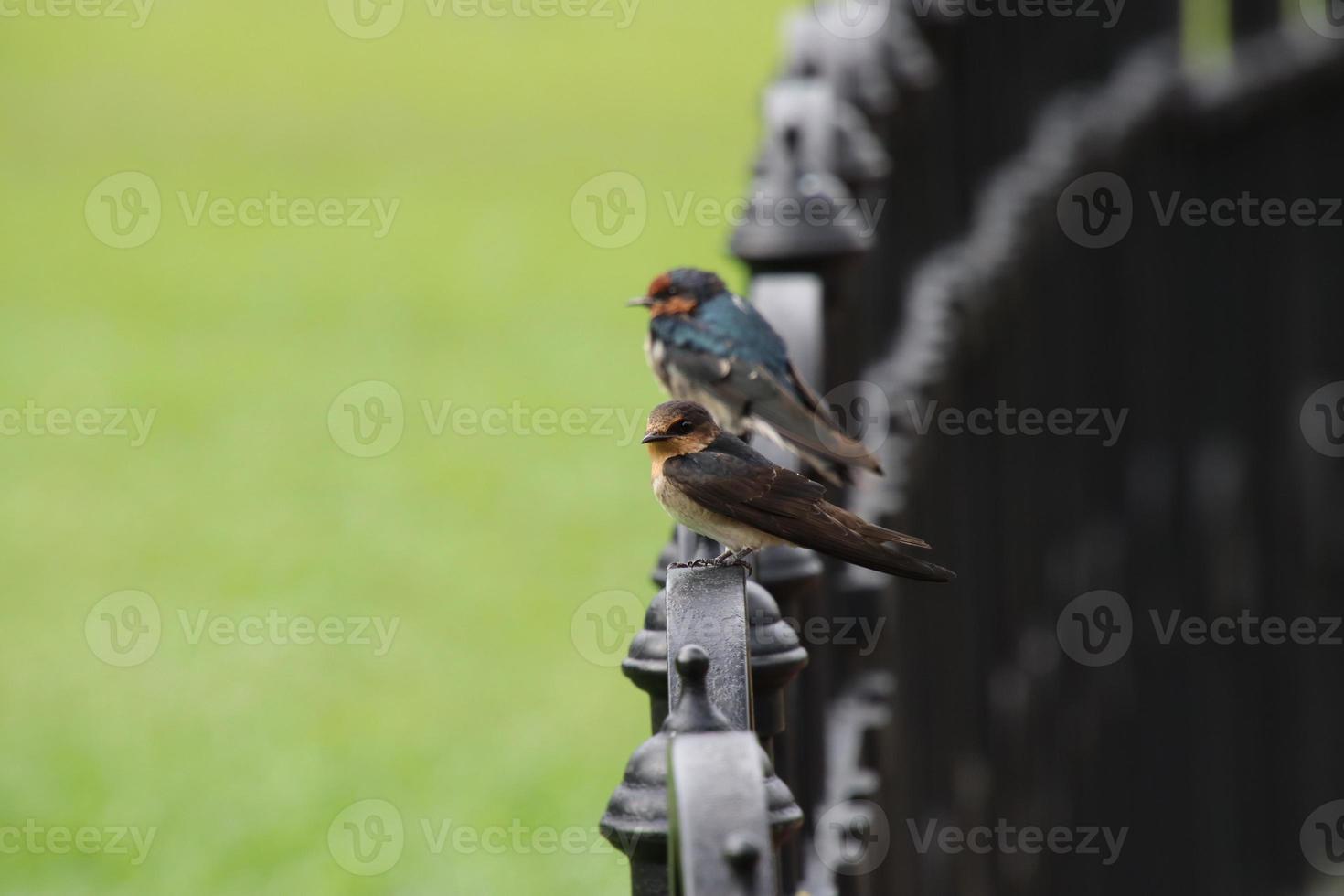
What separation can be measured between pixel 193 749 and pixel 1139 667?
356cm

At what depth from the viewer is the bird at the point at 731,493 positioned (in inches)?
87.7

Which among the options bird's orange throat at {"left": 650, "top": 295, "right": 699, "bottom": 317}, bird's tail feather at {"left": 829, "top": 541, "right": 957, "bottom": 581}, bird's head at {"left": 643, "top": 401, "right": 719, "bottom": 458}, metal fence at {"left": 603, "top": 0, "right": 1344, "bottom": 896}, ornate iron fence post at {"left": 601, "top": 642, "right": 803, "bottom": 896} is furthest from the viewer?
bird's orange throat at {"left": 650, "top": 295, "right": 699, "bottom": 317}

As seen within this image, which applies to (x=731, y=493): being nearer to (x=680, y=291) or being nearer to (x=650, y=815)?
(x=650, y=815)

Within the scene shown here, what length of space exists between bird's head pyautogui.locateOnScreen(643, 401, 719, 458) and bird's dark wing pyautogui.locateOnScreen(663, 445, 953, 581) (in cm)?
2

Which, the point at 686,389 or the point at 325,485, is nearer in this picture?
the point at 686,389

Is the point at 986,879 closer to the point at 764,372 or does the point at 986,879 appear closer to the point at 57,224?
the point at 764,372

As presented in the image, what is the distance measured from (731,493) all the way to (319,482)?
354 inches

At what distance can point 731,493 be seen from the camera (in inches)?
90.9

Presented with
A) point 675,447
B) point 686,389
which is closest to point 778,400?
point 686,389

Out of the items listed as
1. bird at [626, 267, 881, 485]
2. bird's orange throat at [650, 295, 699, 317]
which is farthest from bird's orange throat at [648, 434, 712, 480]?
bird's orange throat at [650, 295, 699, 317]

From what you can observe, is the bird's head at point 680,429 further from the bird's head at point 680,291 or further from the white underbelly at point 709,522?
the bird's head at point 680,291

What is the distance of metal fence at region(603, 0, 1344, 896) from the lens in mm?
2906

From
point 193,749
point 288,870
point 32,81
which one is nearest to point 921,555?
point 288,870

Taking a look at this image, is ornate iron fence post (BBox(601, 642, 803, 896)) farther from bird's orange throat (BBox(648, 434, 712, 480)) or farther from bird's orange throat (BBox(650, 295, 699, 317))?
bird's orange throat (BBox(650, 295, 699, 317))
